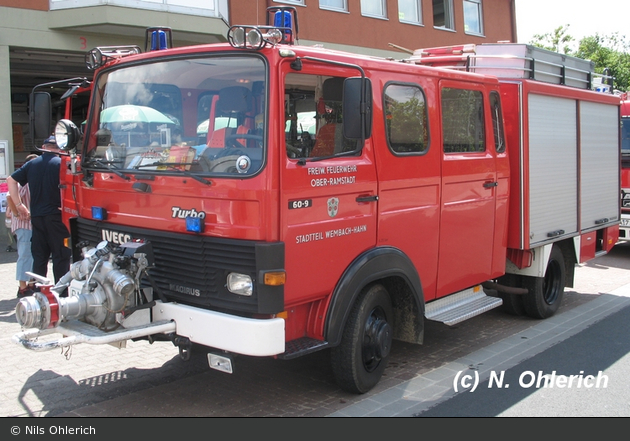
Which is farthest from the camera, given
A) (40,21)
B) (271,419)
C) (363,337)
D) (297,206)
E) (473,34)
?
(473,34)

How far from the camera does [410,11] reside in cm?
1938

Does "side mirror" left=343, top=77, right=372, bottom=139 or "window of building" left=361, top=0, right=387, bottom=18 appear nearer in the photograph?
"side mirror" left=343, top=77, right=372, bottom=139

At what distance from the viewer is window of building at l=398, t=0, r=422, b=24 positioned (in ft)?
62.2

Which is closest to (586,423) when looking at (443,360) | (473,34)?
(443,360)

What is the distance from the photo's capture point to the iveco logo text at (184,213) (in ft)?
13.6

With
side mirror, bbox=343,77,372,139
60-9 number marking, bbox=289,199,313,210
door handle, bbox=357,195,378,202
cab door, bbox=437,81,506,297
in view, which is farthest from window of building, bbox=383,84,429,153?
60-9 number marking, bbox=289,199,313,210

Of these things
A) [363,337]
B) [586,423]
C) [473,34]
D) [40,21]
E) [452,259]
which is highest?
[473,34]

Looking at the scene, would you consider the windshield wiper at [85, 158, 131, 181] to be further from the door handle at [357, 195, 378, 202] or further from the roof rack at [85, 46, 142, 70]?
the door handle at [357, 195, 378, 202]

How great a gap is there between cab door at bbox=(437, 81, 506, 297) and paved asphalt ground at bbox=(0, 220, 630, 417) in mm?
736

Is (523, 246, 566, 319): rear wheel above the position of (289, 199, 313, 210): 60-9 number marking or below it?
below

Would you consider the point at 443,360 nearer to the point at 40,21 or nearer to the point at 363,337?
the point at 363,337

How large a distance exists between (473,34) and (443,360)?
1853 centimetres

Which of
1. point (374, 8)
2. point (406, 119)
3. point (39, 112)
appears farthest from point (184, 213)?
point (374, 8)

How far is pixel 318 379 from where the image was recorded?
17.3 ft
